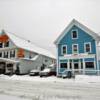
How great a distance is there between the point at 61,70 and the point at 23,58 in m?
10.5

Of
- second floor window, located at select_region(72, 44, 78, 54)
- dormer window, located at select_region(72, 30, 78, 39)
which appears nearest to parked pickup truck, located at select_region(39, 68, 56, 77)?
second floor window, located at select_region(72, 44, 78, 54)

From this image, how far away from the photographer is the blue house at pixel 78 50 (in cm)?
2962

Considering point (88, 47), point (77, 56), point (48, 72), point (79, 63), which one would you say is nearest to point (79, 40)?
point (88, 47)

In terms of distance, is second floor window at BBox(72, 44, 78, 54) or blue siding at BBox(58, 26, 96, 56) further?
second floor window at BBox(72, 44, 78, 54)

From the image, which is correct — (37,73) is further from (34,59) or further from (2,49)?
(2,49)

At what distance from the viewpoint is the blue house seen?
29.6m

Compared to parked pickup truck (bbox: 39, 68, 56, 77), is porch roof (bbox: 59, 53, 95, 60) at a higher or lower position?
higher

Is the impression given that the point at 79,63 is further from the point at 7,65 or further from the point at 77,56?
the point at 7,65

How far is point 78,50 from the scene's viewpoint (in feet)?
102

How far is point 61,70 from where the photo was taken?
3170cm

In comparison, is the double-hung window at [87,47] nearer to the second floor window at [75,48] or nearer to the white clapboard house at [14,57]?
the second floor window at [75,48]

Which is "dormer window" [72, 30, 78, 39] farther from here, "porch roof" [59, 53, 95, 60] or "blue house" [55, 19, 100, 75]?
"porch roof" [59, 53, 95, 60]

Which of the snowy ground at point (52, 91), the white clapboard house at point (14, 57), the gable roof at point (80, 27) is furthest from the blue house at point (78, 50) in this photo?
the snowy ground at point (52, 91)

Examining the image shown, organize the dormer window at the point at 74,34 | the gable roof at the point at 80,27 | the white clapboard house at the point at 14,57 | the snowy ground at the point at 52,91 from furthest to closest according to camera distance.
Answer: the white clapboard house at the point at 14,57 < the dormer window at the point at 74,34 < the gable roof at the point at 80,27 < the snowy ground at the point at 52,91
